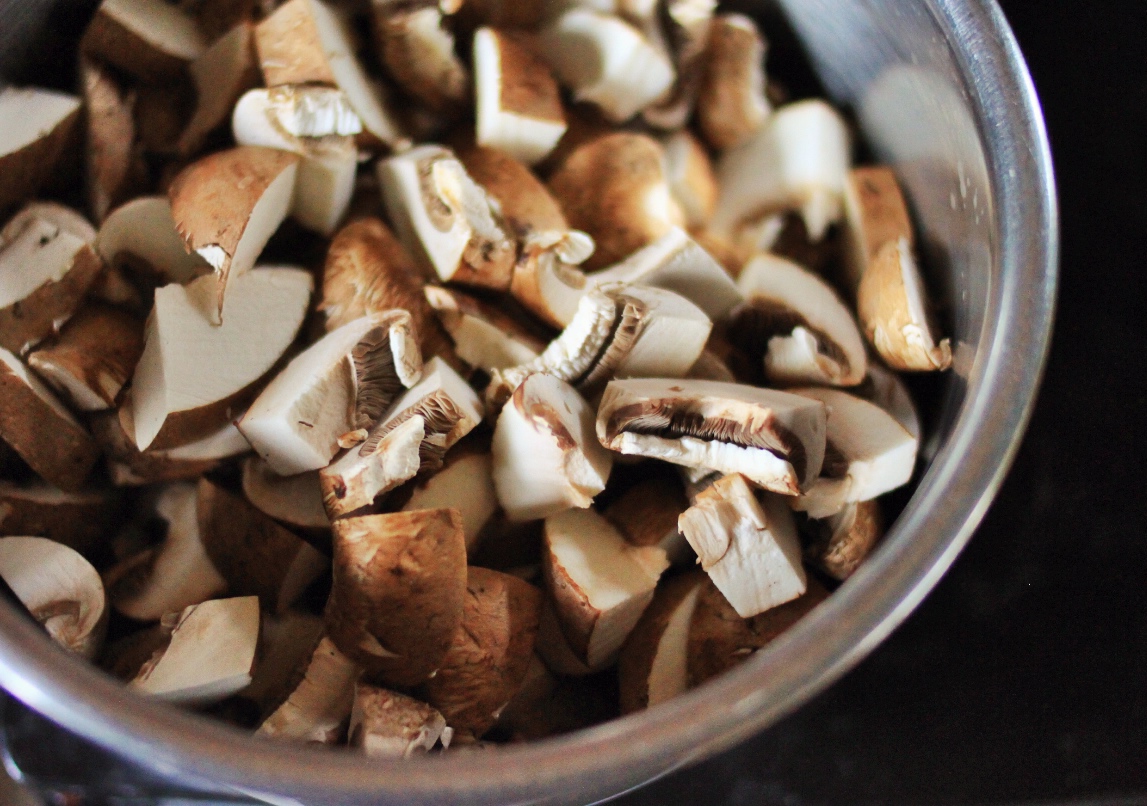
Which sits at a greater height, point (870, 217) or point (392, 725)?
point (870, 217)

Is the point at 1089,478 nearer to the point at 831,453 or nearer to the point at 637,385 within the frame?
the point at 831,453

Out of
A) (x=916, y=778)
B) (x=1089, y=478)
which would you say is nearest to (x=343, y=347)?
(x=916, y=778)

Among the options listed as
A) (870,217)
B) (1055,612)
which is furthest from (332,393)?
(1055,612)

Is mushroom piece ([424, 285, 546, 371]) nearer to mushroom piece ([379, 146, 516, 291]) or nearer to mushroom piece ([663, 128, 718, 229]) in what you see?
mushroom piece ([379, 146, 516, 291])

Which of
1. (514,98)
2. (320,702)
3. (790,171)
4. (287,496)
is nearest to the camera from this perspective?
(320,702)

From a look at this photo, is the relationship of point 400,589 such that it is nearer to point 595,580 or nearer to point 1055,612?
point 595,580

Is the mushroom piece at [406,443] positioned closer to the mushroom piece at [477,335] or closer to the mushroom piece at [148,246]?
the mushroom piece at [477,335]

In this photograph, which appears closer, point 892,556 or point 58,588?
point 892,556

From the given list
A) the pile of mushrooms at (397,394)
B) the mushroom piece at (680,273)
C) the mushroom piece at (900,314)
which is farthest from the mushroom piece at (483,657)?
the mushroom piece at (900,314)
